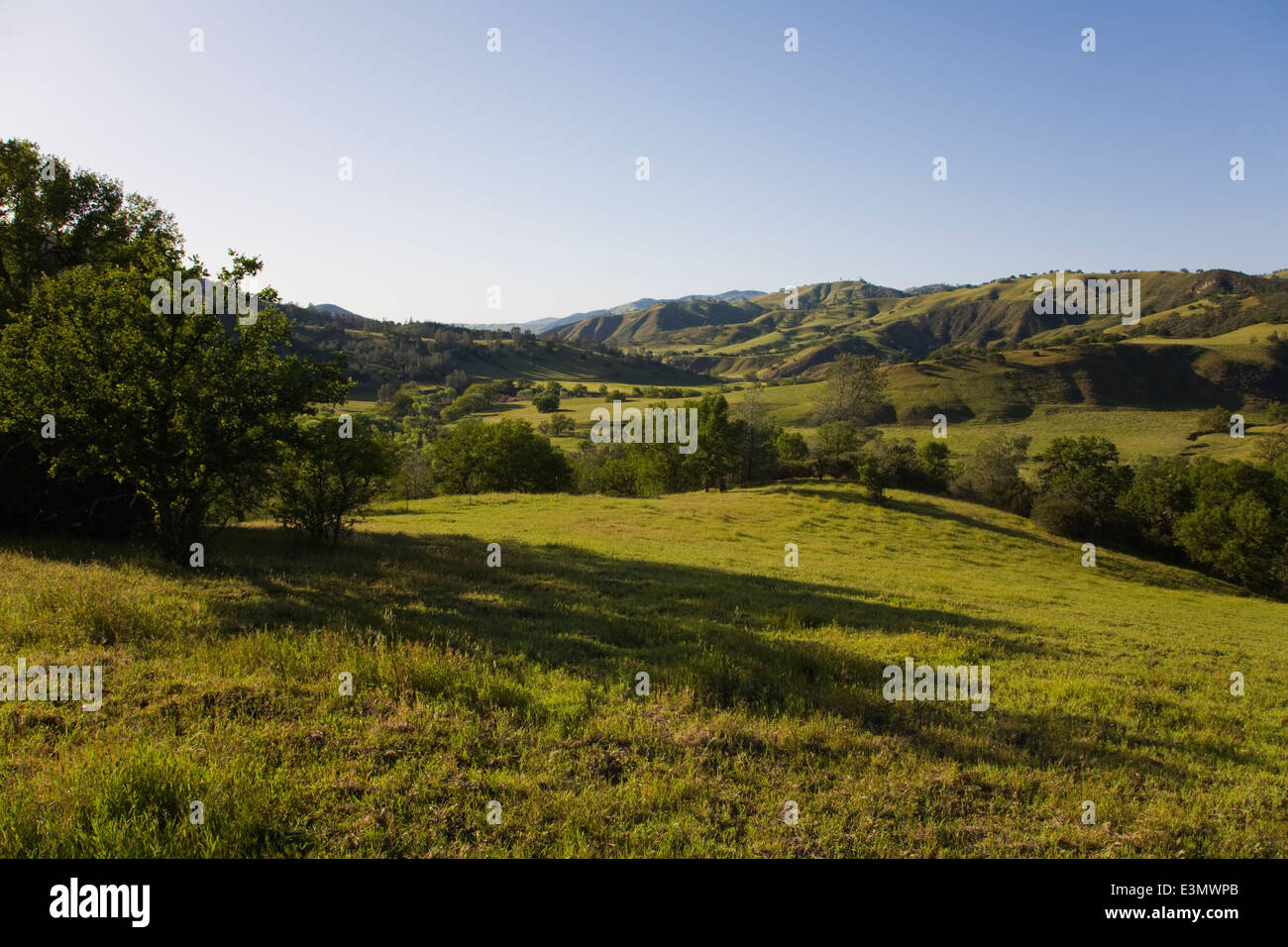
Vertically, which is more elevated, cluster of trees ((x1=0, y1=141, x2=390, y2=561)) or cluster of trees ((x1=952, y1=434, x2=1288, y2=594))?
cluster of trees ((x1=0, y1=141, x2=390, y2=561))

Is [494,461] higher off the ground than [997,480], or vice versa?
[494,461]

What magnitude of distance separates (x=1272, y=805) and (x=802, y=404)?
14826 cm

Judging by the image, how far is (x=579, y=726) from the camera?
21.8 ft

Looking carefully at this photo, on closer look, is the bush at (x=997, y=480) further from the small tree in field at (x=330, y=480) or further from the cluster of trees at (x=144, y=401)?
the cluster of trees at (x=144, y=401)

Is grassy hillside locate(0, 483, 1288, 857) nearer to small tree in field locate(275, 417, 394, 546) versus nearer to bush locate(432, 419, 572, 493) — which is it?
small tree in field locate(275, 417, 394, 546)

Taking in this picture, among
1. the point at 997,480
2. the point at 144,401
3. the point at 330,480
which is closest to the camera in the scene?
the point at 144,401

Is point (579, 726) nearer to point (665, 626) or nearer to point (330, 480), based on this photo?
point (665, 626)

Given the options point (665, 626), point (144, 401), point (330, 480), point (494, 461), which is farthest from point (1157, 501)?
point (144, 401)

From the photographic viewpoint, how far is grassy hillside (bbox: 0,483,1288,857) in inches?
191

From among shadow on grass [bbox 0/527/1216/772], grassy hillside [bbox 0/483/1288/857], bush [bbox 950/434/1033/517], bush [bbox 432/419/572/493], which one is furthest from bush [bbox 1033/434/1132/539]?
bush [bbox 432/419/572/493]

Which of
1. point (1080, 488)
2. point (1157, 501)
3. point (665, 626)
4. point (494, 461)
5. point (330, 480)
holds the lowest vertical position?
point (1157, 501)
